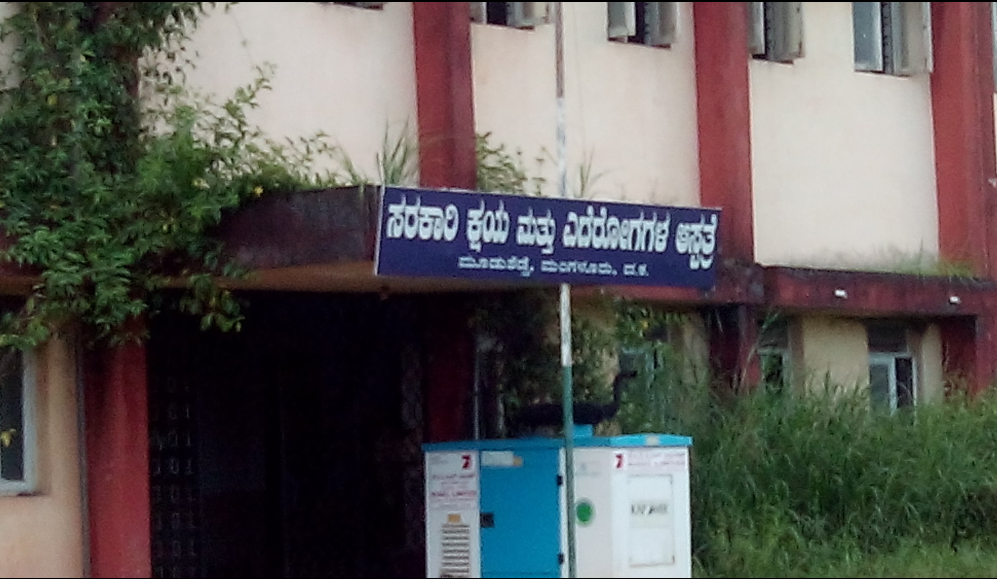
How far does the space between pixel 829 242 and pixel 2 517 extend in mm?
8185

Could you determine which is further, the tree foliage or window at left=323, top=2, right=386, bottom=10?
window at left=323, top=2, right=386, bottom=10

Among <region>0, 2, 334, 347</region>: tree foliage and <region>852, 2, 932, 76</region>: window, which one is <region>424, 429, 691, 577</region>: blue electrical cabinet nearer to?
<region>0, 2, 334, 347</region>: tree foliage

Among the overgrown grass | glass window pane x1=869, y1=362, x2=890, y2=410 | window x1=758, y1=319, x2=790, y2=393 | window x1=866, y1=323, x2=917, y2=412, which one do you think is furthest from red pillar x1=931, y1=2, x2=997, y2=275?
the overgrown grass

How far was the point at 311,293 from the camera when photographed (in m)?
13.6

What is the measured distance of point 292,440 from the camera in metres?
Answer: 15.0

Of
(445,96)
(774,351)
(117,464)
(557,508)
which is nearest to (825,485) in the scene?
(557,508)

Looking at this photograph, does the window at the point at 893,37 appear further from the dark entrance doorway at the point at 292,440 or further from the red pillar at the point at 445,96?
the dark entrance doorway at the point at 292,440

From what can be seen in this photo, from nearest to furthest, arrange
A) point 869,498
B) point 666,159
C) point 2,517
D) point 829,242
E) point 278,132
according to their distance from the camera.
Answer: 1. point 2,517
2. point 278,132
3. point 869,498
4. point 666,159
5. point 829,242

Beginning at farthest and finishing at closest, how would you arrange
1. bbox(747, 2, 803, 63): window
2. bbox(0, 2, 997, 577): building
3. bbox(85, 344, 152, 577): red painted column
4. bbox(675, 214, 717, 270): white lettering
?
1. bbox(747, 2, 803, 63): window
2. bbox(0, 2, 997, 577): building
3. bbox(85, 344, 152, 577): red painted column
4. bbox(675, 214, 717, 270): white lettering

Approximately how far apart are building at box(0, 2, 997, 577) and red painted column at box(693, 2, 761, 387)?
0.9 inches

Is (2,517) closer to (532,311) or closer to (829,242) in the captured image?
(532,311)

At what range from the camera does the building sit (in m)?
12.4

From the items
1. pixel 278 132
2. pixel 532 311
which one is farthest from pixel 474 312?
pixel 278 132

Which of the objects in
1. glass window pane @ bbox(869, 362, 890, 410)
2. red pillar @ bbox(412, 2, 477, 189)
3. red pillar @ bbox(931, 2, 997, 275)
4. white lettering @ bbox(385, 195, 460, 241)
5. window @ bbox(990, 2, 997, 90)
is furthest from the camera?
window @ bbox(990, 2, 997, 90)
